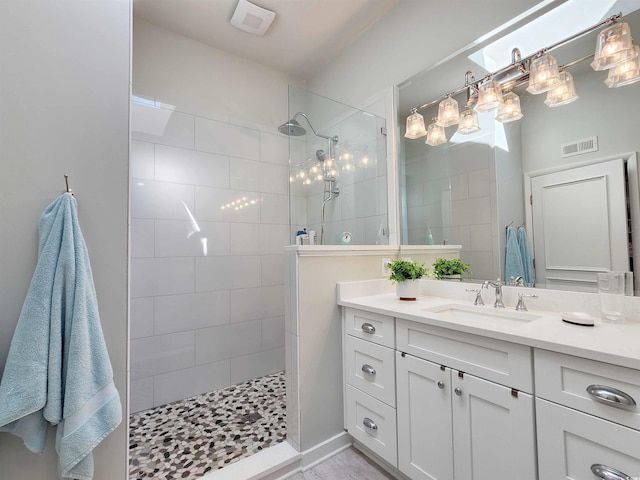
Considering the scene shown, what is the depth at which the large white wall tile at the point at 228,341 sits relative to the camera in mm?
2297

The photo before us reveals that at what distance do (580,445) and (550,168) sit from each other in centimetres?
109

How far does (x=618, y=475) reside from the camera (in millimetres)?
749

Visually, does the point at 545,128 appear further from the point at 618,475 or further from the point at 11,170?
the point at 11,170

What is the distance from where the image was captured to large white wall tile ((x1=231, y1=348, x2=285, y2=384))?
7.99ft

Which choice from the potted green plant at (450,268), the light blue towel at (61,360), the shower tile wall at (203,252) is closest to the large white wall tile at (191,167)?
the shower tile wall at (203,252)

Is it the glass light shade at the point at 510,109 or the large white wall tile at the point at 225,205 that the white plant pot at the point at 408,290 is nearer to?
the glass light shade at the point at 510,109

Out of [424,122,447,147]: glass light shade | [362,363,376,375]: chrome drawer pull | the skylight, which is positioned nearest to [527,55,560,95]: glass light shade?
the skylight

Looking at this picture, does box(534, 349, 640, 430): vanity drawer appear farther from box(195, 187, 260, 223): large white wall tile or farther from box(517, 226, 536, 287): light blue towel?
box(195, 187, 260, 223): large white wall tile

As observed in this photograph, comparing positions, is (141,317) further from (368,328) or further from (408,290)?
(408,290)

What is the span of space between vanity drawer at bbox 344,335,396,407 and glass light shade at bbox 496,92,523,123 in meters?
1.32

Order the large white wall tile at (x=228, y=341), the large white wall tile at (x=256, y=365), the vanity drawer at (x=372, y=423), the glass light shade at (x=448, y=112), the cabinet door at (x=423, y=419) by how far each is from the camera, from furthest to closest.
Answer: the large white wall tile at (x=256, y=365), the large white wall tile at (x=228, y=341), the glass light shade at (x=448, y=112), the vanity drawer at (x=372, y=423), the cabinet door at (x=423, y=419)

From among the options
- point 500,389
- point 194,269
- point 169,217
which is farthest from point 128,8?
point 500,389

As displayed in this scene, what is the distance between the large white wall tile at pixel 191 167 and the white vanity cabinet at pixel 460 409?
1.87 m

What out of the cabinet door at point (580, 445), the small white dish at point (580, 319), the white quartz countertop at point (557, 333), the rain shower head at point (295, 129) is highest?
the rain shower head at point (295, 129)
